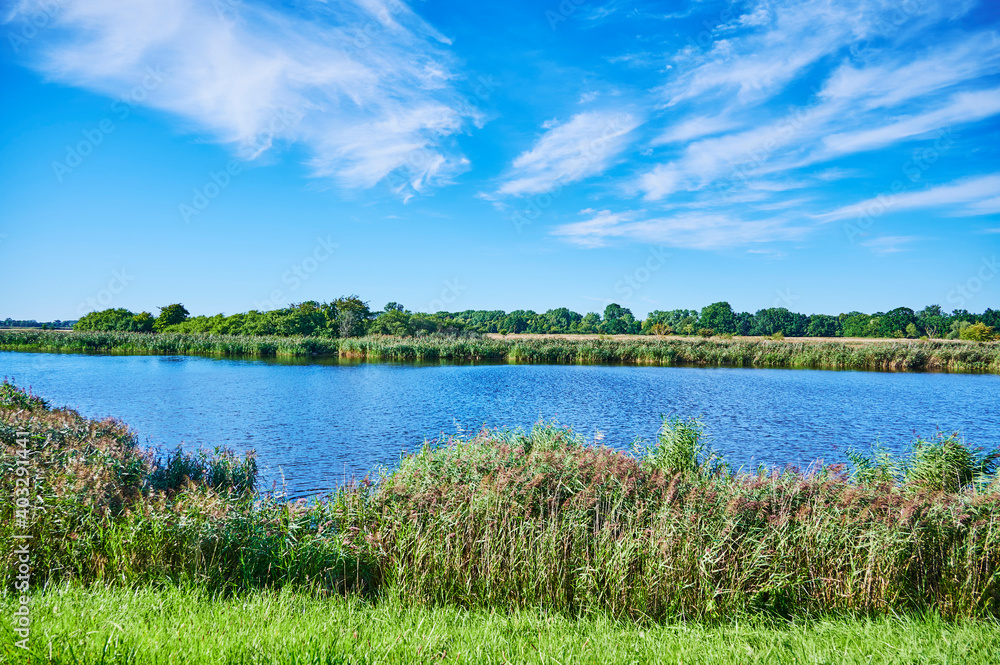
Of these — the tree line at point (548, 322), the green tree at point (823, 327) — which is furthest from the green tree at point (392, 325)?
the green tree at point (823, 327)

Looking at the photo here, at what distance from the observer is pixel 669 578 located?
6043 millimetres

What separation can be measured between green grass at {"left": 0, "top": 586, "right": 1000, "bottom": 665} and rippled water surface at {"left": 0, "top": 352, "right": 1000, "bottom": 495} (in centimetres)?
677

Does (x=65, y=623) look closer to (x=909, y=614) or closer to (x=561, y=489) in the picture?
(x=561, y=489)

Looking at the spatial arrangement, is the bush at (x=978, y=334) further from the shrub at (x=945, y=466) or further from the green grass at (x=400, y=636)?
the green grass at (x=400, y=636)

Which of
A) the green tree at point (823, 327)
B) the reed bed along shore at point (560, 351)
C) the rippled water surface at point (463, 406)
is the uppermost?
the green tree at point (823, 327)

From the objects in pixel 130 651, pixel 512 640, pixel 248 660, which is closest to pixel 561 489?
pixel 512 640

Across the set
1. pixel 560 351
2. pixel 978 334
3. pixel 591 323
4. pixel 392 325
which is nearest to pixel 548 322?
pixel 591 323

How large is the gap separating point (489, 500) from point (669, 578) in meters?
2.39

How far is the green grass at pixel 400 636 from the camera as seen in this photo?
3.74 metres

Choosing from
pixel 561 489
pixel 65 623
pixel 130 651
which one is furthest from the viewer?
pixel 561 489
